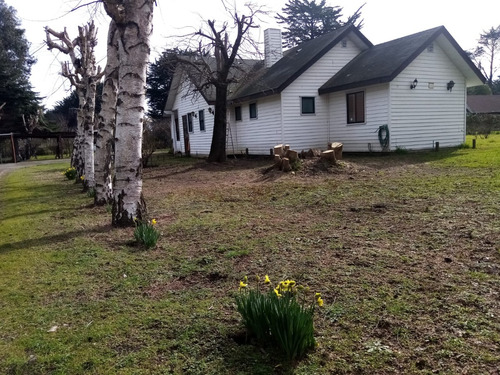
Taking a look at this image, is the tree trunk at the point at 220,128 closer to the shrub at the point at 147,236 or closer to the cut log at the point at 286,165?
the cut log at the point at 286,165

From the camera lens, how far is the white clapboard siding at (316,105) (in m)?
17.7

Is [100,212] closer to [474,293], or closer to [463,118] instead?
[474,293]

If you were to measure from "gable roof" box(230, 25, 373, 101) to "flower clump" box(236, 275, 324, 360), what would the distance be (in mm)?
15265

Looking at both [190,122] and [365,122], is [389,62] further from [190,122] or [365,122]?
[190,122]

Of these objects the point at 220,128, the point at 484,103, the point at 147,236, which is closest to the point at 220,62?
the point at 220,128

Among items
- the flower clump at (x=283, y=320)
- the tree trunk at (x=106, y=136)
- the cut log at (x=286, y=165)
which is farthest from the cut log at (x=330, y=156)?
the flower clump at (x=283, y=320)

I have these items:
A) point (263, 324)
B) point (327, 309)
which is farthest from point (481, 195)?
point (263, 324)

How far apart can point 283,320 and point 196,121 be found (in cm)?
2400

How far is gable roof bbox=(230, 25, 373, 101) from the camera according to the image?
17.5 metres

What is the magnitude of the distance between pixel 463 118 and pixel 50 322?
19.0 metres

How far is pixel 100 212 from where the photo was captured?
7.76 m

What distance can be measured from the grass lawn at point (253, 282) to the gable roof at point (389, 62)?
869 centimetres

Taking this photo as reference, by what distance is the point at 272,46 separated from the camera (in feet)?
72.7

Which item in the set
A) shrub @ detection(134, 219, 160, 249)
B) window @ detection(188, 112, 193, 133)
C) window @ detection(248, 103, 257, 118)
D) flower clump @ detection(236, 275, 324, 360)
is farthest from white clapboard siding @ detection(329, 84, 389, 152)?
flower clump @ detection(236, 275, 324, 360)
